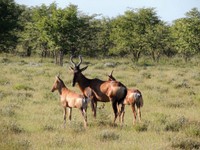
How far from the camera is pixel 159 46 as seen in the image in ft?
178

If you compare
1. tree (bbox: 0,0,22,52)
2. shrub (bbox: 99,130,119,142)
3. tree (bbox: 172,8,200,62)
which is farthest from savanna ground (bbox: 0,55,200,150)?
tree (bbox: 172,8,200,62)

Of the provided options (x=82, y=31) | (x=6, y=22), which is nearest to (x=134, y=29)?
(x=82, y=31)

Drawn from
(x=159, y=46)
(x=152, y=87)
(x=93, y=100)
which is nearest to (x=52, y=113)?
(x=93, y=100)

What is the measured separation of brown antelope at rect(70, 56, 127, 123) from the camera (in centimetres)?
1248

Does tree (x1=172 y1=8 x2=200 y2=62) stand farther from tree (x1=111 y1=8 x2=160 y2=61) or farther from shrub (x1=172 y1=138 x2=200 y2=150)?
shrub (x1=172 y1=138 x2=200 y2=150)

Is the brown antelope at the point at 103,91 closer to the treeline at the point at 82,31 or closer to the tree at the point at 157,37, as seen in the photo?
the treeline at the point at 82,31

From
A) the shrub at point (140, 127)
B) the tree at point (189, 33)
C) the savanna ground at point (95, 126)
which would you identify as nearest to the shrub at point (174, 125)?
the savanna ground at point (95, 126)

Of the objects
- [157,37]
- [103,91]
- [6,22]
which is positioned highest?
[6,22]

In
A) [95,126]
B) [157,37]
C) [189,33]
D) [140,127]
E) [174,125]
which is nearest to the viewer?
[140,127]

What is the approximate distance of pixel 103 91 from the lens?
500 inches

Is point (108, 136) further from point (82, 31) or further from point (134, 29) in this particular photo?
point (82, 31)

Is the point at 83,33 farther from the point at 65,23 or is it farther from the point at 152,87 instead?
the point at 152,87

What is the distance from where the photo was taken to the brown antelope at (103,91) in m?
12.5

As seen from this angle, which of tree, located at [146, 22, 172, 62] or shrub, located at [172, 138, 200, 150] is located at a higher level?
tree, located at [146, 22, 172, 62]
